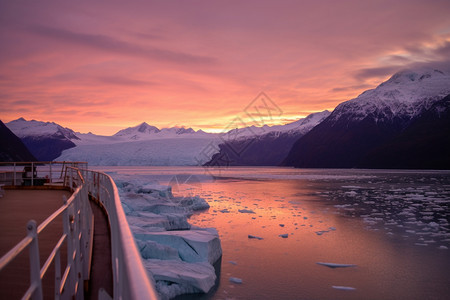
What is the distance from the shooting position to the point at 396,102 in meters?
179

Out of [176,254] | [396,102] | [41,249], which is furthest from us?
[396,102]

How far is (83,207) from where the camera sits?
4.61 m

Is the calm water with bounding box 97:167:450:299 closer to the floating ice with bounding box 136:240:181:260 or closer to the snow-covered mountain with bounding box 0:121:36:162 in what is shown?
the floating ice with bounding box 136:240:181:260

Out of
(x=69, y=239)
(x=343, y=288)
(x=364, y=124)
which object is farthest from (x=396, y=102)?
(x=69, y=239)

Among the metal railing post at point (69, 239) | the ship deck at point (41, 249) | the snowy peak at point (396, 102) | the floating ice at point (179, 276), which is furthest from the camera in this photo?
the snowy peak at point (396, 102)

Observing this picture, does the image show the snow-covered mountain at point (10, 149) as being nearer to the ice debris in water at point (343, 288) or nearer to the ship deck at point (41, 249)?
the ship deck at point (41, 249)

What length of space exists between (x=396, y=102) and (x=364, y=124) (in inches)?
963

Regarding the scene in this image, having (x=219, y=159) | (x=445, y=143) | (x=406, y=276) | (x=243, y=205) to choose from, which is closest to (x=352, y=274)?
(x=406, y=276)

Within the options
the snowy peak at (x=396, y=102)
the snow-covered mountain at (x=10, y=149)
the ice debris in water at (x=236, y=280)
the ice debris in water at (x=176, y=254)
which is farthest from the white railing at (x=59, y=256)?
the snowy peak at (x=396, y=102)

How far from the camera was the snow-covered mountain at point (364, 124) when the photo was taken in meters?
154

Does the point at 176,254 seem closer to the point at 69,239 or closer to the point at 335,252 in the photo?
the point at 335,252

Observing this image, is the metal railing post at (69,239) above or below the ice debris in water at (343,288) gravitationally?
above

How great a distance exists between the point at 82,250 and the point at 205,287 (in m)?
4.86

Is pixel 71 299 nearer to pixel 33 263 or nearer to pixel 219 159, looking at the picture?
pixel 33 263
